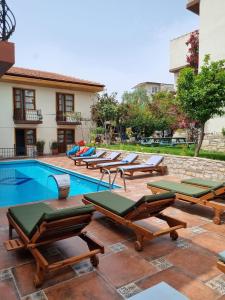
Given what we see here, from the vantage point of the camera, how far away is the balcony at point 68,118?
2062cm

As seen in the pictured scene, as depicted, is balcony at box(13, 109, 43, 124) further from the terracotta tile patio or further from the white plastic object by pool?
→ the terracotta tile patio

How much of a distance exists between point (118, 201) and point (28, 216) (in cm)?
179

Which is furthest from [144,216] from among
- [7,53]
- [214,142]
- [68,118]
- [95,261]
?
[68,118]

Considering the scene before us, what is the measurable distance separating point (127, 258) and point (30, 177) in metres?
9.42

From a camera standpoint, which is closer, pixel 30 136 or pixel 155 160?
pixel 155 160

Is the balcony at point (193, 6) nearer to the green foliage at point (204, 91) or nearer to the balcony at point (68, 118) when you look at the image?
the green foliage at point (204, 91)

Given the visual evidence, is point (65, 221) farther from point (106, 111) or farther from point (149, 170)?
point (106, 111)

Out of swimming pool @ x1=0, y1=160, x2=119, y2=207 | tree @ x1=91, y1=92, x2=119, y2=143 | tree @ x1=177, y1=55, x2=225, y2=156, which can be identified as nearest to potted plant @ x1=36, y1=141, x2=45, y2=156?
swimming pool @ x1=0, y1=160, x2=119, y2=207

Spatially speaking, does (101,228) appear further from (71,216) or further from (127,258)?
(71,216)

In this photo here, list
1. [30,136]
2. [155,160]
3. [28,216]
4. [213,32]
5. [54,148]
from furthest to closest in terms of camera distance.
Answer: [54,148], [30,136], [213,32], [155,160], [28,216]

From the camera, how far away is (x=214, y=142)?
46.2ft

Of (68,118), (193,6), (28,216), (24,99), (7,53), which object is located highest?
(193,6)

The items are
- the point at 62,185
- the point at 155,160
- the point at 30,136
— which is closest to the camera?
the point at 62,185

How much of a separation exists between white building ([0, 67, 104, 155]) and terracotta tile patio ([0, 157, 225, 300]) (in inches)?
597
